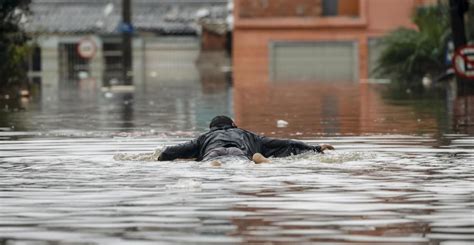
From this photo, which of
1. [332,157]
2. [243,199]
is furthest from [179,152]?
[243,199]

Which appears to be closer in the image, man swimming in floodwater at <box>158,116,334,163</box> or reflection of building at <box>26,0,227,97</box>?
man swimming in floodwater at <box>158,116,334,163</box>

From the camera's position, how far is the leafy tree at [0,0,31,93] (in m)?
42.7

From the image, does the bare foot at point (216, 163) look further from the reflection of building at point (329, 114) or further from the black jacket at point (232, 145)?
the reflection of building at point (329, 114)

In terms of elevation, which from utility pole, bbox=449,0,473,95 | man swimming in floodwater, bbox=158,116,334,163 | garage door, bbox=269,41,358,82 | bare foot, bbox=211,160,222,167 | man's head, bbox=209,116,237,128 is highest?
utility pole, bbox=449,0,473,95

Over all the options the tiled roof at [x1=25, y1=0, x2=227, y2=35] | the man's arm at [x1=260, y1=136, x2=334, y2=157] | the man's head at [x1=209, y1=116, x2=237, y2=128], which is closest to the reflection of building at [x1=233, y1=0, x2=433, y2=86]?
the tiled roof at [x1=25, y1=0, x2=227, y2=35]

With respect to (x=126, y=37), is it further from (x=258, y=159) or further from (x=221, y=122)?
(x=258, y=159)

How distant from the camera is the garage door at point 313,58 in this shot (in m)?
73.2

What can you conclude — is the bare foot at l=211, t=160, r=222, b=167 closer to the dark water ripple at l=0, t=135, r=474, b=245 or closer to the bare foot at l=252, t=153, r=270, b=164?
the dark water ripple at l=0, t=135, r=474, b=245

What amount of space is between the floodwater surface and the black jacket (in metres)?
0.24

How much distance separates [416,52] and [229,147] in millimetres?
33240

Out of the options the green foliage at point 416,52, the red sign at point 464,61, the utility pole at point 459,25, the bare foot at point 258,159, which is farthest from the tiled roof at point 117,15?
the bare foot at point 258,159

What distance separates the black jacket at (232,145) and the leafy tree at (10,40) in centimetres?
2471

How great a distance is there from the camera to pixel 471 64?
36.5 meters

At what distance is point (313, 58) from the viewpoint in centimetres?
7506
